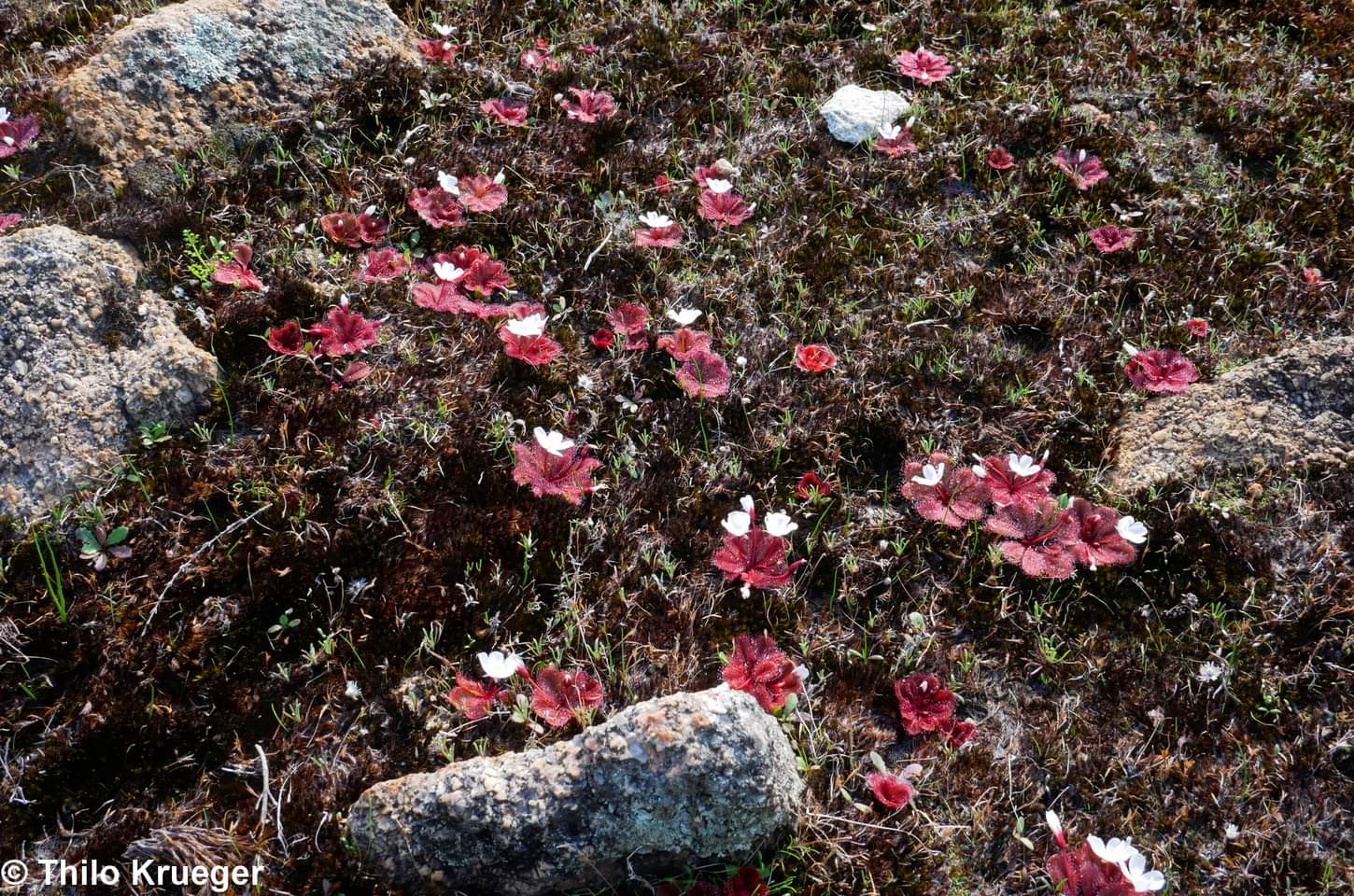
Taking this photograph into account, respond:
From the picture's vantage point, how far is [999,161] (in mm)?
5125

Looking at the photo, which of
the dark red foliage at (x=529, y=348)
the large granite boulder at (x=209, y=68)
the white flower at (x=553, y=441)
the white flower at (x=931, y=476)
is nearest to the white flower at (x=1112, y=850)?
the white flower at (x=931, y=476)

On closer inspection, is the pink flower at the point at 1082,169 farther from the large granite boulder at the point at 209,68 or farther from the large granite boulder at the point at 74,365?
the large granite boulder at the point at 74,365

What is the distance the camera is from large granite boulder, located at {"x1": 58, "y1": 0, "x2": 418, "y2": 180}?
177 inches

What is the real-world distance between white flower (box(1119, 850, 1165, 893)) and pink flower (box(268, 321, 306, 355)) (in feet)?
12.0

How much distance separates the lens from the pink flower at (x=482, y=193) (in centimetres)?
468

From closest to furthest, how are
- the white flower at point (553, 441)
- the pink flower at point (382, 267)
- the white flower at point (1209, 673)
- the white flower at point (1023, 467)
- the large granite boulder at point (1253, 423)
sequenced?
1. the white flower at point (1209, 673)
2. the white flower at point (553, 441)
3. the white flower at point (1023, 467)
4. the large granite boulder at point (1253, 423)
5. the pink flower at point (382, 267)

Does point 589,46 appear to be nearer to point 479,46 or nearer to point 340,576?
point 479,46

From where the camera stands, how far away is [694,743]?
2695mm

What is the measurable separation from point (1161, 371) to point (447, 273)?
3.30 meters

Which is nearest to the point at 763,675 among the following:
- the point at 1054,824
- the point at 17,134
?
the point at 1054,824

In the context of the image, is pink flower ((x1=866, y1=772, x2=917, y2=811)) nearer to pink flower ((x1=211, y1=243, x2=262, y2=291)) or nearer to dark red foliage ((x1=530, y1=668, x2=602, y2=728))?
dark red foliage ((x1=530, y1=668, x2=602, y2=728))

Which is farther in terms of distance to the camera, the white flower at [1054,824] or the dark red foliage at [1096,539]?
the dark red foliage at [1096,539]

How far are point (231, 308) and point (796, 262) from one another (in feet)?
8.86

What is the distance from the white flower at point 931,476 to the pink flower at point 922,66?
9.73ft
